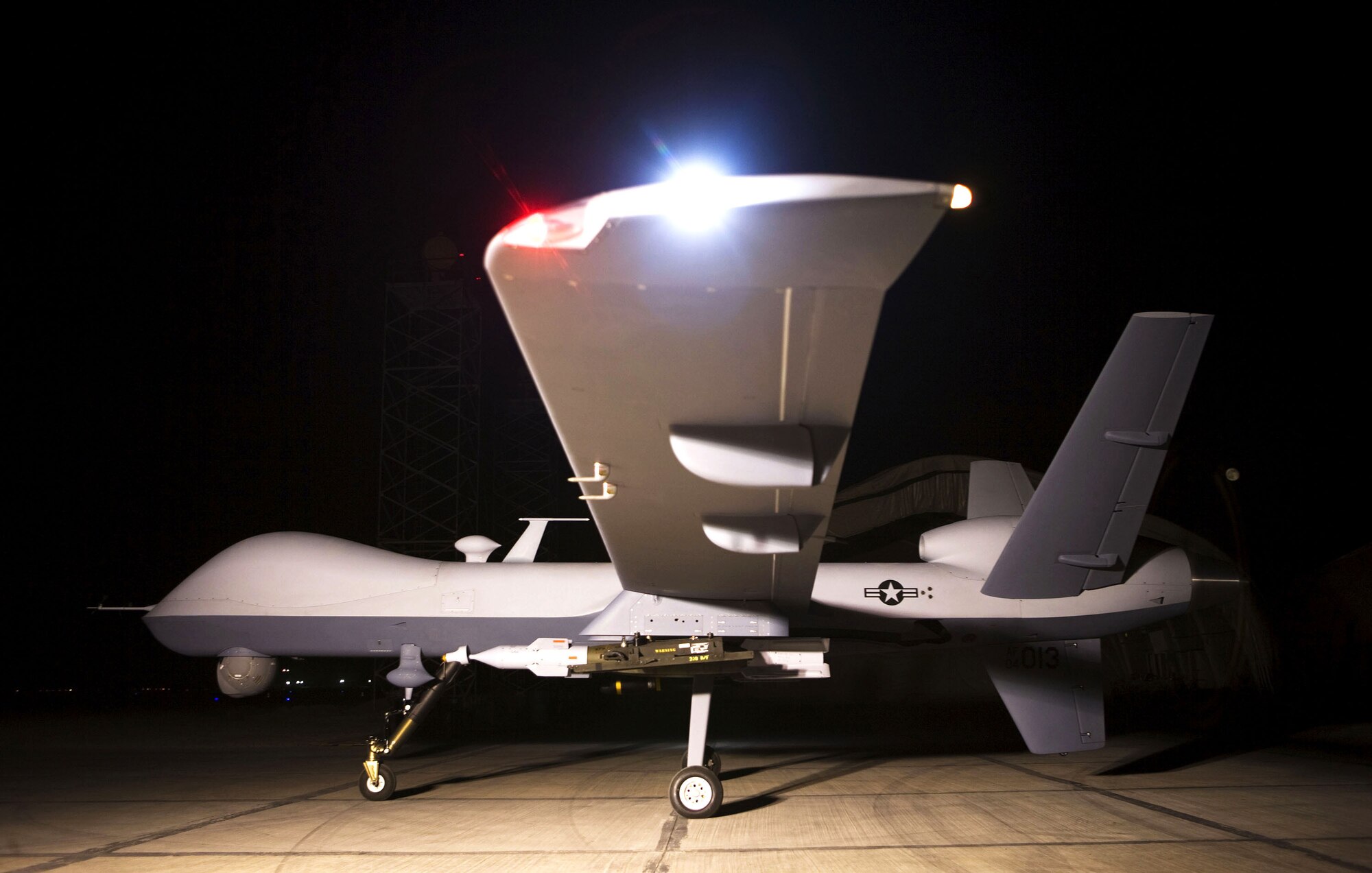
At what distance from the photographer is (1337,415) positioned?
15.8 metres


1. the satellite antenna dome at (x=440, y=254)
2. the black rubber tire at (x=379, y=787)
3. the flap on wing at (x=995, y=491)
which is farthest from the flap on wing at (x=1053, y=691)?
the satellite antenna dome at (x=440, y=254)

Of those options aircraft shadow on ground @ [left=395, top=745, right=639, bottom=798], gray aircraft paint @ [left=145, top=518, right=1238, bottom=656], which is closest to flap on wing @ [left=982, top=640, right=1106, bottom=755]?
gray aircraft paint @ [left=145, top=518, right=1238, bottom=656]

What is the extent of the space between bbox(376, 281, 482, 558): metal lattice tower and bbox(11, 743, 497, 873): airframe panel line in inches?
426

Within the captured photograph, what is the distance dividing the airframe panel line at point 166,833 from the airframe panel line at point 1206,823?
7.76 metres

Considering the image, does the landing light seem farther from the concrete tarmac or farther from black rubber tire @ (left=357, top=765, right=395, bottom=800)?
black rubber tire @ (left=357, top=765, right=395, bottom=800)

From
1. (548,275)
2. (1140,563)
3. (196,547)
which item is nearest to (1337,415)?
(1140,563)

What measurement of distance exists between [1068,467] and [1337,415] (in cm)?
1254

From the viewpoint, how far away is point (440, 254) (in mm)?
19297

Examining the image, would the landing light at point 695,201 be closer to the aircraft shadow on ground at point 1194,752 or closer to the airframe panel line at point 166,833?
the airframe panel line at point 166,833

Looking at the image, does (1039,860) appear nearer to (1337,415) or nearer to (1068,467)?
(1068,467)

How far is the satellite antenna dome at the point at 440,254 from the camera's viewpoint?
19266 mm

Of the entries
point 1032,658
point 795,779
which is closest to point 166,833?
point 795,779

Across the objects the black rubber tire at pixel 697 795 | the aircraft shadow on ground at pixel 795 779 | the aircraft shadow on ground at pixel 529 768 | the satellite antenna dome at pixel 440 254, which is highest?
the satellite antenna dome at pixel 440 254

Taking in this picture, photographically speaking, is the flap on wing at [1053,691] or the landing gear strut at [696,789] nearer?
the landing gear strut at [696,789]
